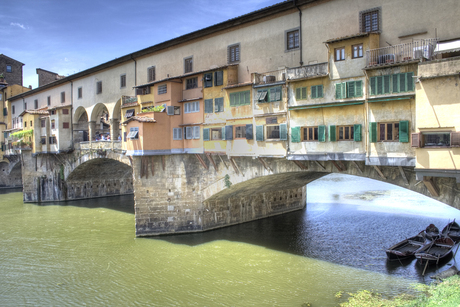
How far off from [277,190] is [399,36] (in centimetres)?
1642

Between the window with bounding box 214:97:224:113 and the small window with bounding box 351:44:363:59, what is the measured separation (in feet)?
27.5

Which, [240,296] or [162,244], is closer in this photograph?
[240,296]

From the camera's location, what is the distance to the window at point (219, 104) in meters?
22.0

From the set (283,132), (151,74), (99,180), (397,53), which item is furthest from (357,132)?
(99,180)

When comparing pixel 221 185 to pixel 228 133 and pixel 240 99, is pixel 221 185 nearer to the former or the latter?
pixel 228 133

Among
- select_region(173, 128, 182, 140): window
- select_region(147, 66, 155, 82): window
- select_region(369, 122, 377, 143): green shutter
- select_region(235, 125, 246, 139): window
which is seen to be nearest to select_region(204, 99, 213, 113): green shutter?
select_region(235, 125, 246, 139): window

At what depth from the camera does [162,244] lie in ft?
74.6

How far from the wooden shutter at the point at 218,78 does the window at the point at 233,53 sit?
1.35 meters

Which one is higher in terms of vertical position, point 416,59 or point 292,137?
point 416,59

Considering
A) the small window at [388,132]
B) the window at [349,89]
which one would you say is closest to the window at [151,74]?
the window at [349,89]

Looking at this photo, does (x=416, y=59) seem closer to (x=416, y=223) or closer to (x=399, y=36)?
(x=399, y=36)

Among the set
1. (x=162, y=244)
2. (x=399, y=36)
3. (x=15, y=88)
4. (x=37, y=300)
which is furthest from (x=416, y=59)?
(x=15, y=88)

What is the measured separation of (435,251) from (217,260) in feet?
36.5

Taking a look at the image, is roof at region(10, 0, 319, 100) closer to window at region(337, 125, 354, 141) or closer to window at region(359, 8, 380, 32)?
window at region(359, 8, 380, 32)
